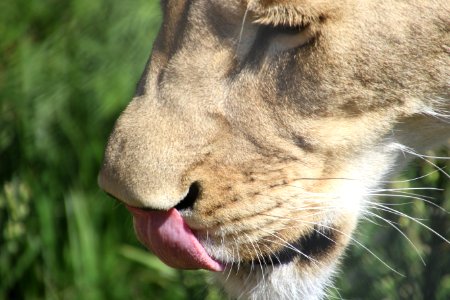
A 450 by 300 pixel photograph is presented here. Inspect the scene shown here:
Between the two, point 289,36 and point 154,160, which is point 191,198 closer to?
point 154,160

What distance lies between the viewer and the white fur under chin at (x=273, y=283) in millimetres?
1816

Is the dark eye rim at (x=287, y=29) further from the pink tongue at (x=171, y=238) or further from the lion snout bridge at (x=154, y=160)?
the pink tongue at (x=171, y=238)

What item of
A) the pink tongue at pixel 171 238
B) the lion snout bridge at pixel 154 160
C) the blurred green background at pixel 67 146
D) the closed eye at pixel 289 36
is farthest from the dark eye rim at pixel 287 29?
the blurred green background at pixel 67 146

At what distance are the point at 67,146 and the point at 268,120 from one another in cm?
160

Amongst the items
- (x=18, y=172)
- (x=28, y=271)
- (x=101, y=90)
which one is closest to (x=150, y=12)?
(x=101, y=90)

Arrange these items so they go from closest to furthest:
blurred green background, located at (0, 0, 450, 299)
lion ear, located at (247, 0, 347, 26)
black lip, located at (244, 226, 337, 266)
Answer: lion ear, located at (247, 0, 347, 26) → black lip, located at (244, 226, 337, 266) → blurred green background, located at (0, 0, 450, 299)

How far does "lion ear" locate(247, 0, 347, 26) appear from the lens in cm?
164

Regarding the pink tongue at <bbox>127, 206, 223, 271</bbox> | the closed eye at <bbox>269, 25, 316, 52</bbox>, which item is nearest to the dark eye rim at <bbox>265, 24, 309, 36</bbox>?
the closed eye at <bbox>269, 25, 316, 52</bbox>

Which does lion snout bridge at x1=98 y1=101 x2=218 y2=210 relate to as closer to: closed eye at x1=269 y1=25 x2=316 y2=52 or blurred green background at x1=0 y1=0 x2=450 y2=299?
closed eye at x1=269 y1=25 x2=316 y2=52

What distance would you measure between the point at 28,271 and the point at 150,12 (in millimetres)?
867

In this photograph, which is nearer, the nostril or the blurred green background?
the nostril

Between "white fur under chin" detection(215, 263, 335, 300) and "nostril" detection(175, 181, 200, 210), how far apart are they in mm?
166

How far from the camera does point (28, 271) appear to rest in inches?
127

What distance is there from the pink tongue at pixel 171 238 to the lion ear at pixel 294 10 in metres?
0.34
